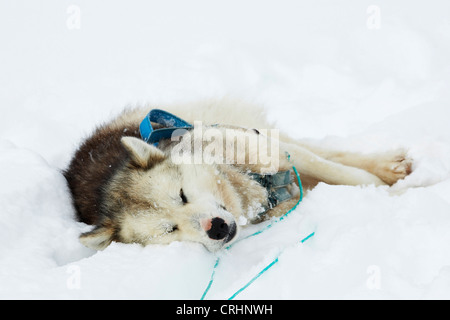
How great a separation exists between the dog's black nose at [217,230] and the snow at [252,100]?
0.36 ft

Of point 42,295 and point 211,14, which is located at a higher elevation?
point 211,14

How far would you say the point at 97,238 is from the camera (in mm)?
2340

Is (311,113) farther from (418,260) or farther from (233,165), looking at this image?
(418,260)

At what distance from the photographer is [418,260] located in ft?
5.82

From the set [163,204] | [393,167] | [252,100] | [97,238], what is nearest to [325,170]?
[393,167]

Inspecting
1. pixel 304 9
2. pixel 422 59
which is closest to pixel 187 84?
pixel 304 9

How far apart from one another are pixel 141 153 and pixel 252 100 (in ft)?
7.81

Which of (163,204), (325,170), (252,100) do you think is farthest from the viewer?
(252,100)

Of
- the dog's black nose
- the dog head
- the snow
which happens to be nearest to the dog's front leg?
the snow

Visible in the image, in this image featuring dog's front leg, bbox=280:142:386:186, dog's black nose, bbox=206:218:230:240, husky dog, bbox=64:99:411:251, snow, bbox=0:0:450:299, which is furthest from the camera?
dog's front leg, bbox=280:142:386:186

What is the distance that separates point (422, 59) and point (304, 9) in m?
2.29

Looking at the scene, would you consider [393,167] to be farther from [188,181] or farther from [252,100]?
[252,100]

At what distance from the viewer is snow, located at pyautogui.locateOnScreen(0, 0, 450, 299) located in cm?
185

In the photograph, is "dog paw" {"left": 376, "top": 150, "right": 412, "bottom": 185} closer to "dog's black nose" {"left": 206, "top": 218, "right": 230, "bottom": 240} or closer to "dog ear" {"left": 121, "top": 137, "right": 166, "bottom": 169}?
"dog's black nose" {"left": 206, "top": 218, "right": 230, "bottom": 240}
